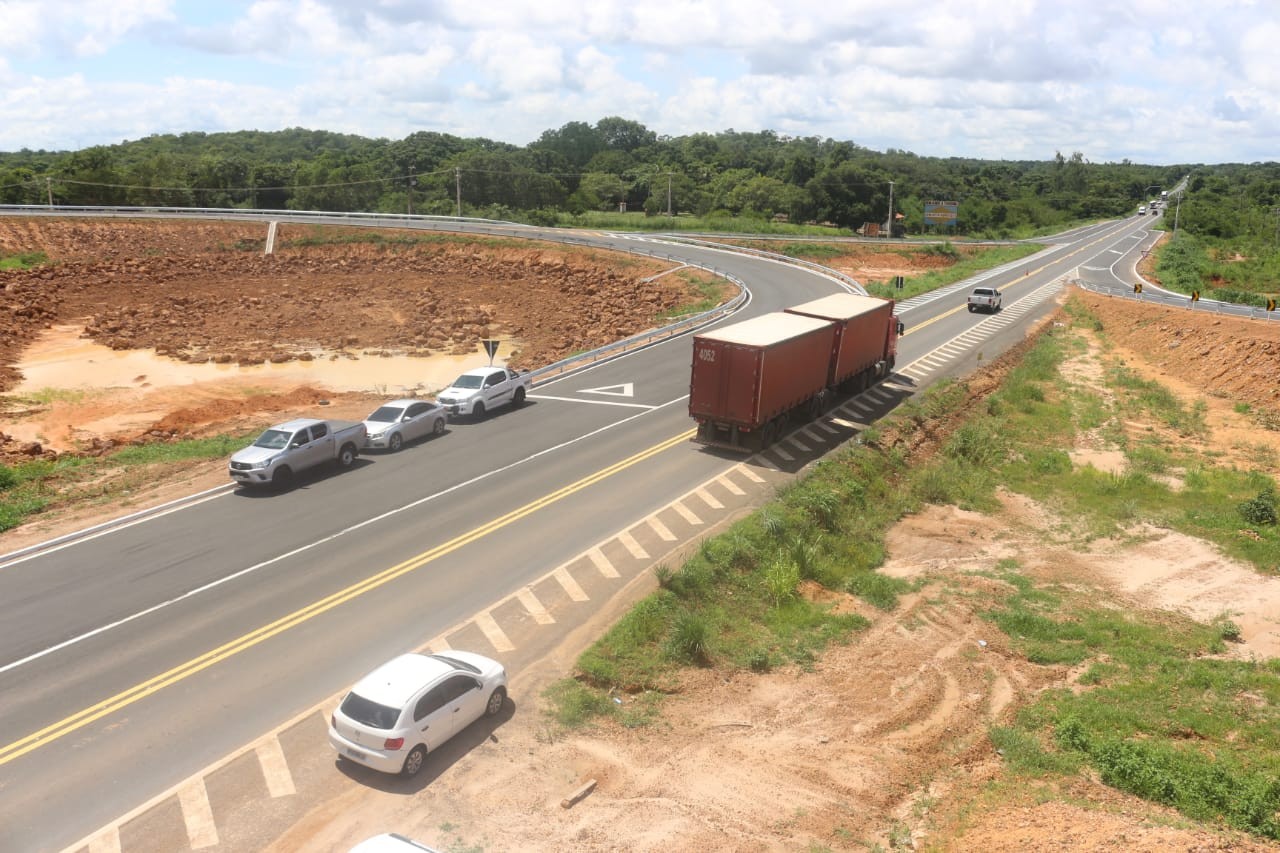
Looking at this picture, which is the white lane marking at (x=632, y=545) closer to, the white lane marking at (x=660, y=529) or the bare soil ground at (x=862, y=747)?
the white lane marking at (x=660, y=529)

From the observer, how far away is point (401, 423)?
3089cm

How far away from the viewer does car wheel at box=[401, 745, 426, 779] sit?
1388cm

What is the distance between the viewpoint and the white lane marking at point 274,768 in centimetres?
1362

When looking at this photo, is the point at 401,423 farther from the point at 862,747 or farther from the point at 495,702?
the point at 862,747

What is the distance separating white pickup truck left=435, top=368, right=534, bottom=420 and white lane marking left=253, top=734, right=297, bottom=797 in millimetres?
19896

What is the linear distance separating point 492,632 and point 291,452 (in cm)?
1174

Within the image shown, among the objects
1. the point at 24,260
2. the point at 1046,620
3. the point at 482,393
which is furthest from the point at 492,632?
the point at 24,260

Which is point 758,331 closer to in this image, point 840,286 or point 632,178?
point 840,286

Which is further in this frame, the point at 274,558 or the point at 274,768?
the point at 274,558

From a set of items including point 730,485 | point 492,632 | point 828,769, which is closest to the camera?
point 828,769

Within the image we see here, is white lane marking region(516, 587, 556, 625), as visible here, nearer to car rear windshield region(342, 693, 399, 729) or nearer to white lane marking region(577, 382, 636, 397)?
car rear windshield region(342, 693, 399, 729)

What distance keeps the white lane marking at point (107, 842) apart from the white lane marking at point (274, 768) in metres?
1.99

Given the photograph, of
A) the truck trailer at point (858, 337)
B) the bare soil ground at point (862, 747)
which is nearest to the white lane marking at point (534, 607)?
the bare soil ground at point (862, 747)

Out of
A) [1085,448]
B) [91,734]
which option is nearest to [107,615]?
[91,734]
